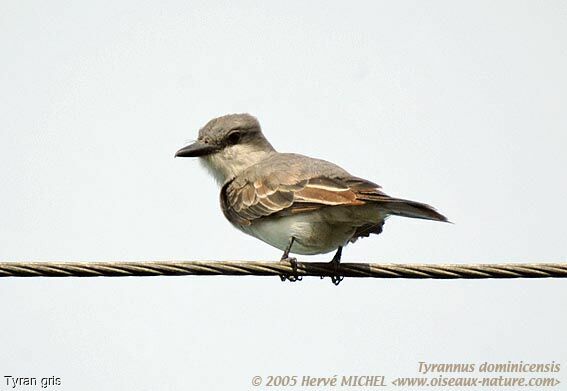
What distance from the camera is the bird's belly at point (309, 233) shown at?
8.05 meters

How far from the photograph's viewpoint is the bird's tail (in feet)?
22.5

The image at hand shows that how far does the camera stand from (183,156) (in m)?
9.69

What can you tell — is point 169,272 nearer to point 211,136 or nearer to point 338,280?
point 338,280

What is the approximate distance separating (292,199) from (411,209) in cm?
142

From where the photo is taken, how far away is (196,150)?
9719 mm

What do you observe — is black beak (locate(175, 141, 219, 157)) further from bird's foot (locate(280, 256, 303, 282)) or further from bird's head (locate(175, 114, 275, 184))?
bird's foot (locate(280, 256, 303, 282))

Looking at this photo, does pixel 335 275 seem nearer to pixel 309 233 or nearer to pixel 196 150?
→ pixel 309 233

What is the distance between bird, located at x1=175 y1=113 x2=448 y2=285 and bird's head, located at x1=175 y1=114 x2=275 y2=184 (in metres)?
0.01

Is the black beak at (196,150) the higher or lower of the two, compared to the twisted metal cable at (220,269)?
higher

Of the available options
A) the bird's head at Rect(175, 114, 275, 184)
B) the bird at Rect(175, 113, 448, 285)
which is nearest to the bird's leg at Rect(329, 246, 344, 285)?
the bird at Rect(175, 113, 448, 285)

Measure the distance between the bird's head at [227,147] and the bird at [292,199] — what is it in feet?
0.03

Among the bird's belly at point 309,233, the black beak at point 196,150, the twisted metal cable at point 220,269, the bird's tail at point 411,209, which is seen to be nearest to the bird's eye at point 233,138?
the black beak at point 196,150

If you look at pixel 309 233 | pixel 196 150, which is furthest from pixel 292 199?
pixel 196 150

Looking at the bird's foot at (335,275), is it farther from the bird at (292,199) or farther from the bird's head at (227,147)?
the bird's head at (227,147)
